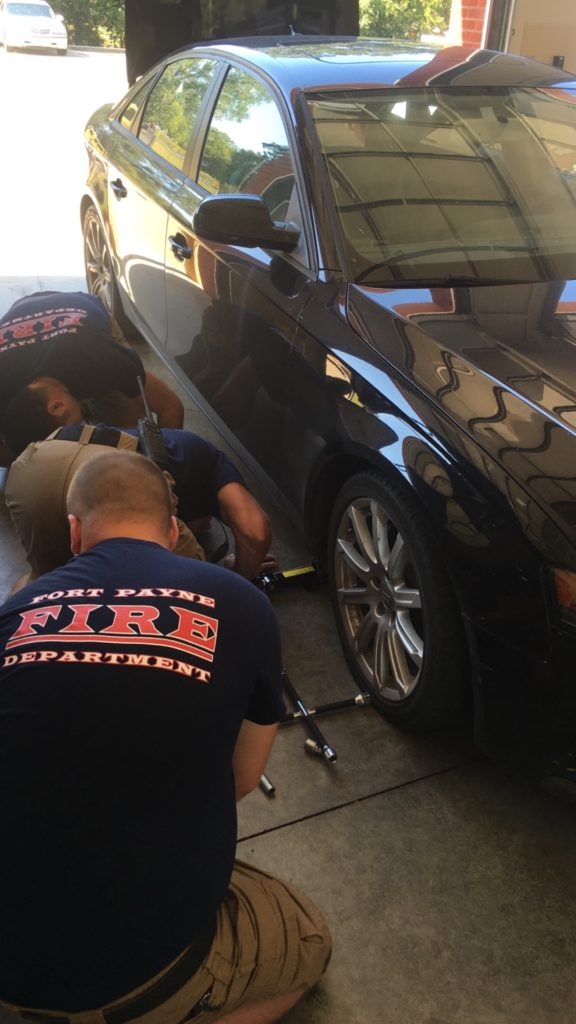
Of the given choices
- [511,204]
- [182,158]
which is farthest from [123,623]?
[182,158]

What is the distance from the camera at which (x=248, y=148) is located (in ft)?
9.83

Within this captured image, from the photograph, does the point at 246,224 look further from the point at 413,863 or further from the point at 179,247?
the point at 413,863

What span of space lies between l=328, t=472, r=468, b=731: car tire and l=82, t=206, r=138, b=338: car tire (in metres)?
2.49

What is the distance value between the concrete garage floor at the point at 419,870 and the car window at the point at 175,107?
7.35 feet

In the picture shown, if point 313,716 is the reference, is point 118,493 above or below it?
above

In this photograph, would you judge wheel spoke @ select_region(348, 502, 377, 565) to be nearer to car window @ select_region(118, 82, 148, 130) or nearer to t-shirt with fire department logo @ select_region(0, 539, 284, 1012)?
t-shirt with fire department logo @ select_region(0, 539, 284, 1012)

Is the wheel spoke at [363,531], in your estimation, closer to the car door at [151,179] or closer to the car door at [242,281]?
the car door at [242,281]

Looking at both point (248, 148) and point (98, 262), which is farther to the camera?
point (98, 262)

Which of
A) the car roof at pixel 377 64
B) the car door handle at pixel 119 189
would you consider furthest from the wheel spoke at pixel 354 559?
the car door handle at pixel 119 189

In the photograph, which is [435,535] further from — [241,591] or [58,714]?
[58,714]

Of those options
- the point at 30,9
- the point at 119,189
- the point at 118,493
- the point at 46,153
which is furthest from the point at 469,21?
the point at 30,9

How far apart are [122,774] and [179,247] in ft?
8.23

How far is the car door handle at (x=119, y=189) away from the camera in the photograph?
4.00 metres

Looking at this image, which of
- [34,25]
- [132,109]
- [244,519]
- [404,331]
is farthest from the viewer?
[34,25]
